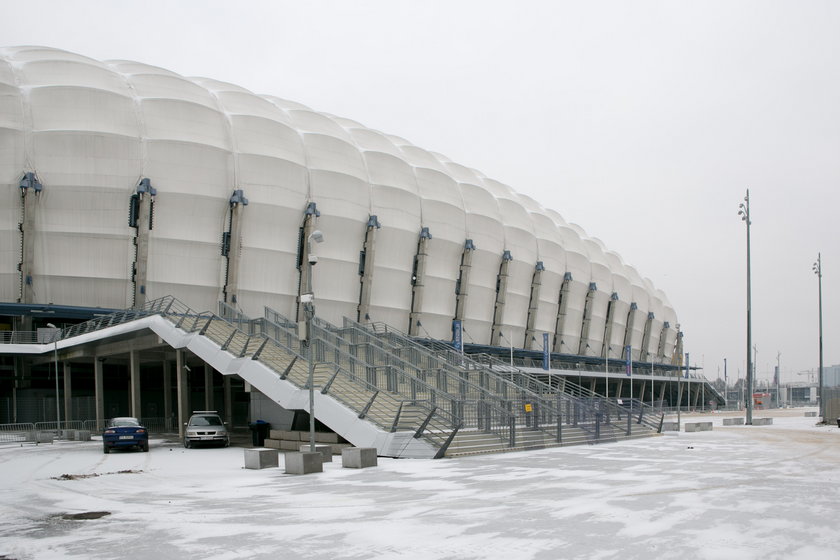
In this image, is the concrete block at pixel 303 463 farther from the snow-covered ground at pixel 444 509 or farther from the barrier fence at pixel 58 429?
the barrier fence at pixel 58 429

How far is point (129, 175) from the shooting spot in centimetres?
4662

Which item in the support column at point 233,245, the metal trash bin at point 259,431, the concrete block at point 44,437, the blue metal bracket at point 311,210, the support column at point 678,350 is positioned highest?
the blue metal bracket at point 311,210

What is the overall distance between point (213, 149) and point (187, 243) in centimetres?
619

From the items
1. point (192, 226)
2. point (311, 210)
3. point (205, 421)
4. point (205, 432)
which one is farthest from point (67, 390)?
point (205, 432)

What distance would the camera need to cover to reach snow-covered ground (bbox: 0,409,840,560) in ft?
33.4

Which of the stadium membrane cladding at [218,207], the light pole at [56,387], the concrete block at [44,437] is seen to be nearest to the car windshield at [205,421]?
the concrete block at [44,437]

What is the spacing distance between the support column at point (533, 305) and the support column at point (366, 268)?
21795 mm

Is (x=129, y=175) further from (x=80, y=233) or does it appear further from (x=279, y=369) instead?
(x=279, y=369)

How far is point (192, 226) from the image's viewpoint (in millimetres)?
48781

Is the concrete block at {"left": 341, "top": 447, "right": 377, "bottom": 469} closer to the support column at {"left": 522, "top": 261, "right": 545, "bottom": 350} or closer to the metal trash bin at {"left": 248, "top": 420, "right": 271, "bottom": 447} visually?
the metal trash bin at {"left": 248, "top": 420, "right": 271, "bottom": 447}

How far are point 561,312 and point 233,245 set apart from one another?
130ft

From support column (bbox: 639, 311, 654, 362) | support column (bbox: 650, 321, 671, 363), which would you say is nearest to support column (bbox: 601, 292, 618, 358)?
support column (bbox: 639, 311, 654, 362)

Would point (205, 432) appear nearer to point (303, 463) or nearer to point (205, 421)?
point (205, 421)

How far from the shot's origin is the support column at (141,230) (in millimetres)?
46438
